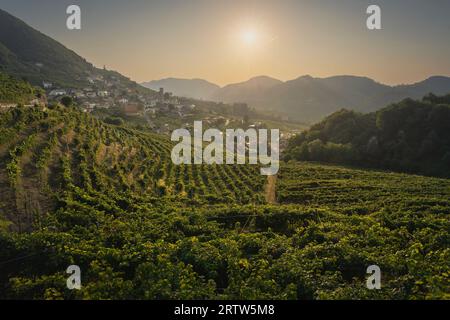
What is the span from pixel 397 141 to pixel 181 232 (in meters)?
63.6

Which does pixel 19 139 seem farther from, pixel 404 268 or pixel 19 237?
pixel 404 268

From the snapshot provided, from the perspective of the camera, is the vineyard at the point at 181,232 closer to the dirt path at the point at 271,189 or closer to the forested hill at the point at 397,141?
the dirt path at the point at 271,189

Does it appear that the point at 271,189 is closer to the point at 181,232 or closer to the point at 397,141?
the point at 181,232

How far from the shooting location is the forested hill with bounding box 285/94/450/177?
64188 millimetres

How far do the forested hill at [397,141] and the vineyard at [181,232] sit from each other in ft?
84.2

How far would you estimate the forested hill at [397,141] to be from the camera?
6419cm

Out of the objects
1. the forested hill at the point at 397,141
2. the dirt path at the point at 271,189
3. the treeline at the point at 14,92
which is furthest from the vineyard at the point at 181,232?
the forested hill at the point at 397,141

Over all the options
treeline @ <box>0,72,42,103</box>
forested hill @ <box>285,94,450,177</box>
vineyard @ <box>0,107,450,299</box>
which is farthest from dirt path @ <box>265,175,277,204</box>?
treeline @ <box>0,72,42,103</box>

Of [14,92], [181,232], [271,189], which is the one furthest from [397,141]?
[14,92]

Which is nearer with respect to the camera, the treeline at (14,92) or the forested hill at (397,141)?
the treeline at (14,92)

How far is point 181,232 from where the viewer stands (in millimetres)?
20281

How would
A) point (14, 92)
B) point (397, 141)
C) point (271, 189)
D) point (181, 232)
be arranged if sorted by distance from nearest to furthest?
point (181, 232)
point (271, 189)
point (14, 92)
point (397, 141)

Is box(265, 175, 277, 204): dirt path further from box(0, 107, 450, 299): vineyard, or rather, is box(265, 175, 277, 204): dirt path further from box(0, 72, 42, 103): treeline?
box(0, 72, 42, 103): treeline
